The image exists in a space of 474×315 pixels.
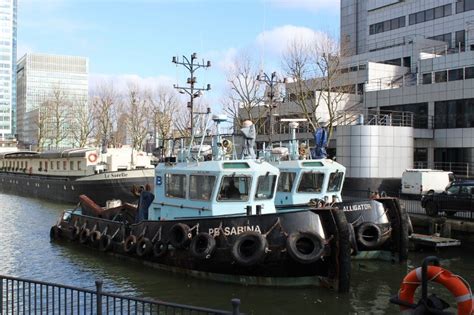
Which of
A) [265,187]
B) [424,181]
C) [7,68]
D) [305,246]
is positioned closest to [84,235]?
[265,187]

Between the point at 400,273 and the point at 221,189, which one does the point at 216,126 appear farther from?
the point at 400,273

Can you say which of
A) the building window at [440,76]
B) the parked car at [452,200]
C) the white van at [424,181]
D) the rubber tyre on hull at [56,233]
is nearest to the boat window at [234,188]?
the rubber tyre on hull at [56,233]

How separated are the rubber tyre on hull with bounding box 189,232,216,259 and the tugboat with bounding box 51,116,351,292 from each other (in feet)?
0.08

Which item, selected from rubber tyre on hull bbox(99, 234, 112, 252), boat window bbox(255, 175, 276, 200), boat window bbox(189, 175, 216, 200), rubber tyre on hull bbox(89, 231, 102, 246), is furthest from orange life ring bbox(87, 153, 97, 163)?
boat window bbox(255, 175, 276, 200)

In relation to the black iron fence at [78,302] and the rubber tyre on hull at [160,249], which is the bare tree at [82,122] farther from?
the black iron fence at [78,302]

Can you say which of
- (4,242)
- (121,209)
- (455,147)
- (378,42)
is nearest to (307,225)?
(121,209)

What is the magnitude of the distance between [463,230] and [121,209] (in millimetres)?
12485

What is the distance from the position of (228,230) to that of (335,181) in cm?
606

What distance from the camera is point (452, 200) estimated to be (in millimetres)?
21547

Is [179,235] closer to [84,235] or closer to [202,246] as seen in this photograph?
[202,246]

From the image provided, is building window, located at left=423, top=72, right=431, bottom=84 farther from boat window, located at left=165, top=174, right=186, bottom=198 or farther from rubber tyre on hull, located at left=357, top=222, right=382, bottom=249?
boat window, located at left=165, top=174, right=186, bottom=198

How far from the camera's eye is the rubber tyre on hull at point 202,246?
13664 mm

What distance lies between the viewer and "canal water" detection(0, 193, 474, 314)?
1259 cm

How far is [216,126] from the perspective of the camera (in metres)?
16.8
